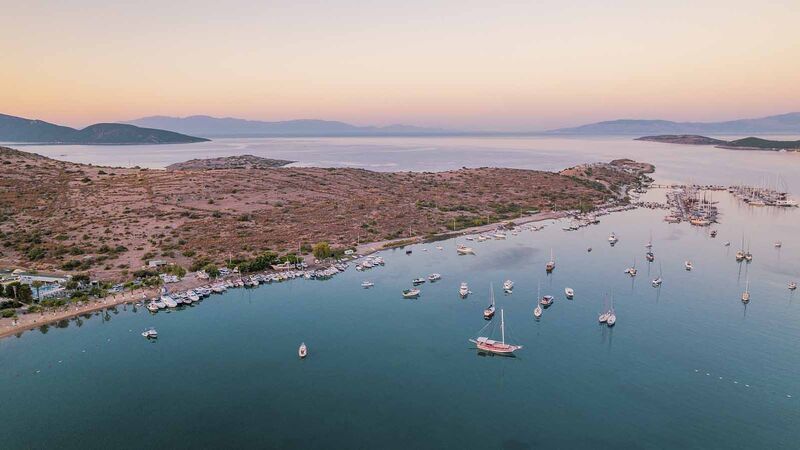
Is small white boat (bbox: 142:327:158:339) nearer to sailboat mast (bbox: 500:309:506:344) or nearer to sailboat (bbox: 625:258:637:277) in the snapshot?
sailboat mast (bbox: 500:309:506:344)

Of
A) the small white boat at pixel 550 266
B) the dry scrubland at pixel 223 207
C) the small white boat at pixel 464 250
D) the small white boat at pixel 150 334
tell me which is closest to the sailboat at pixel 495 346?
the small white boat at pixel 550 266

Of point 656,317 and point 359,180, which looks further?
point 359,180

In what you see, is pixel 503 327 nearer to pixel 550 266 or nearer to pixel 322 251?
pixel 550 266

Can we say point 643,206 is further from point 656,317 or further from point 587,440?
point 587,440

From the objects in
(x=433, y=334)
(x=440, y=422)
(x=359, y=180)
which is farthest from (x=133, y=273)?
(x=359, y=180)

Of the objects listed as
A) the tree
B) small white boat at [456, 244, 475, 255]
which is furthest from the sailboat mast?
the tree

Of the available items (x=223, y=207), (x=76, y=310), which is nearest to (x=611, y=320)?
(x=76, y=310)
